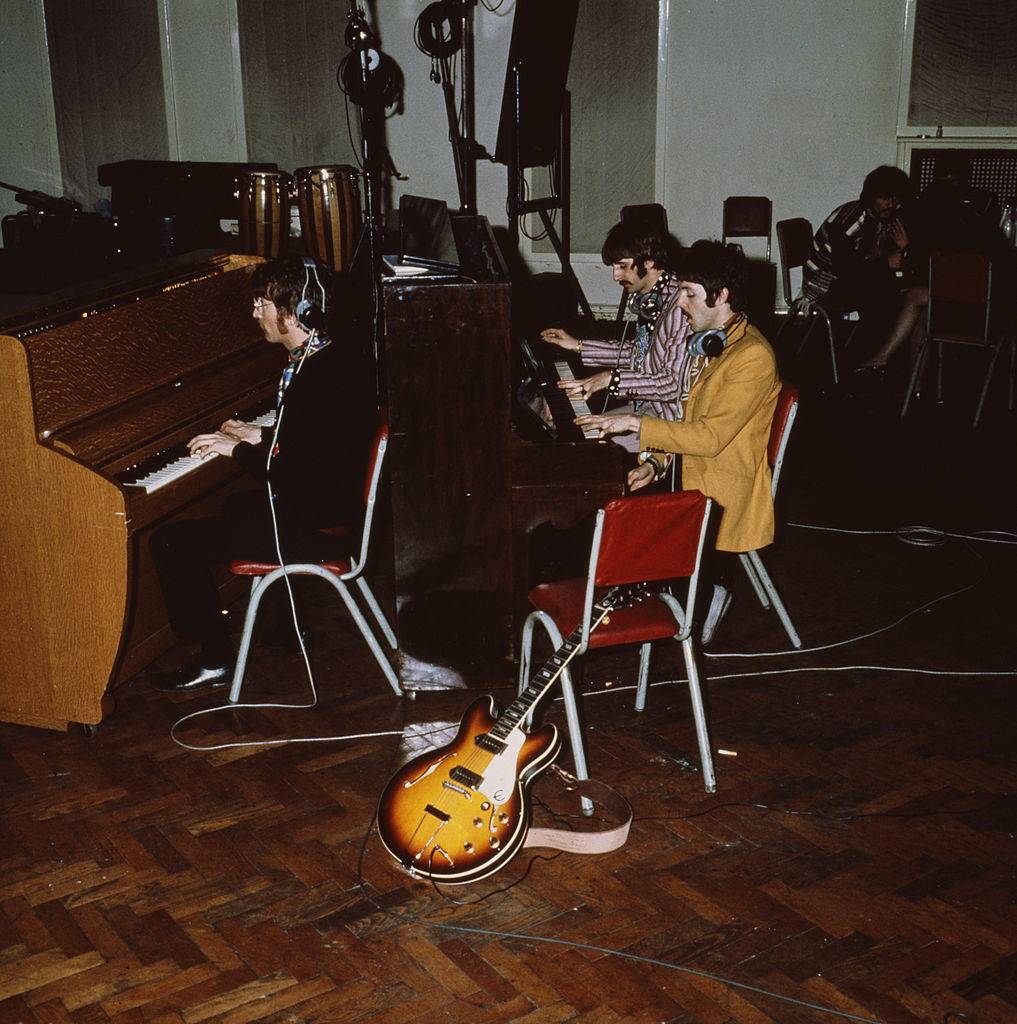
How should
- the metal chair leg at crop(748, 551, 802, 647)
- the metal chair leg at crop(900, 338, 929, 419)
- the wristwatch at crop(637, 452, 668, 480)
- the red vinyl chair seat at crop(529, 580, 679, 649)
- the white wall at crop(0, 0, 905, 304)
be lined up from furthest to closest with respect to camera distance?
the white wall at crop(0, 0, 905, 304) → the metal chair leg at crop(900, 338, 929, 419) → the metal chair leg at crop(748, 551, 802, 647) → the wristwatch at crop(637, 452, 668, 480) → the red vinyl chair seat at crop(529, 580, 679, 649)

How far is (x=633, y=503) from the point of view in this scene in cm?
267

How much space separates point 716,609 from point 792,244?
4.64 metres

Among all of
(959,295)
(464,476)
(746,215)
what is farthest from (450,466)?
(746,215)

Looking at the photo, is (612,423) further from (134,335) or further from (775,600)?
(134,335)

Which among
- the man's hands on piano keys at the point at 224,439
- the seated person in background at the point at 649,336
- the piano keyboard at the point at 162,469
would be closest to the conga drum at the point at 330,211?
the seated person in background at the point at 649,336

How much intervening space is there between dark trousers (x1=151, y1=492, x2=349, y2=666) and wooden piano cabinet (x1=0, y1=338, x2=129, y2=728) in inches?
13.4

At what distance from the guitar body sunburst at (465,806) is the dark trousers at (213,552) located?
884 millimetres

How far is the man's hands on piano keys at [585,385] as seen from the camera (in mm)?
3934

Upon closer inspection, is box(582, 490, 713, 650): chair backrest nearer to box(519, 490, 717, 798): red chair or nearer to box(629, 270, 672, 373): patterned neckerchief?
box(519, 490, 717, 798): red chair

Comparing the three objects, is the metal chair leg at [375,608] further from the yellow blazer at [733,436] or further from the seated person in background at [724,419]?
the yellow blazer at [733,436]

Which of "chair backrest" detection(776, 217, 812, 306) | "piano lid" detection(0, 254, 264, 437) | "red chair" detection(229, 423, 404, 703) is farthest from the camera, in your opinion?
"chair backrest" detection(776, 217, 812, 306)

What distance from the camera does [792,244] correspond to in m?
7.83

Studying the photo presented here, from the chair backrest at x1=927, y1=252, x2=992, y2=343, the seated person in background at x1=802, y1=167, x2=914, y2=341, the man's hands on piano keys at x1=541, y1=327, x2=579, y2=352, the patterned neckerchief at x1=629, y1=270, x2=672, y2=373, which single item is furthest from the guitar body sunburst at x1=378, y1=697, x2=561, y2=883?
the seated person in background at x1=802, y1=167, x2=914, y2=341

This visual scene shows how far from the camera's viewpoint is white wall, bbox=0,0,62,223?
9375 millimetres
